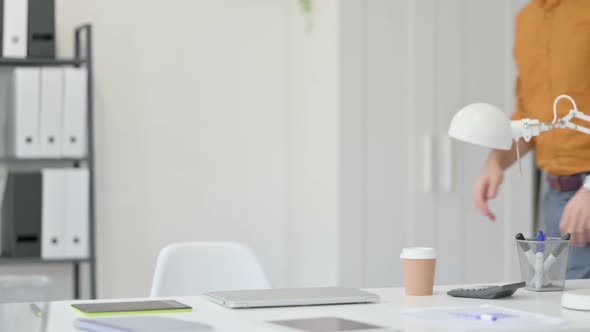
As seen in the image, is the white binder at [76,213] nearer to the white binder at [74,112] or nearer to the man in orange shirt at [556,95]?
the white binder at [74,112]

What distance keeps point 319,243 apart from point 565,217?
153 cm

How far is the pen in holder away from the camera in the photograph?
2.04m

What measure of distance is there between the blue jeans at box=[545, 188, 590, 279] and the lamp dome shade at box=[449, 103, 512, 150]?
27.3 inches

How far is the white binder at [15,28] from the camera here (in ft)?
11.4

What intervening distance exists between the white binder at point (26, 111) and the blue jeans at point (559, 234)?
1919 mm

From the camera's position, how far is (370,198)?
11.8 feet

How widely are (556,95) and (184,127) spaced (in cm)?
184

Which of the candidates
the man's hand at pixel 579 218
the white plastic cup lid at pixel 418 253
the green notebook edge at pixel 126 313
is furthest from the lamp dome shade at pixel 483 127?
the green notebook edge at pixel 126 313

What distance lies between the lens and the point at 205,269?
8.54ft

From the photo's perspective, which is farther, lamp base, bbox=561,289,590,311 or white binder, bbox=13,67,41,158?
white binder, bbox=13,67,41,158

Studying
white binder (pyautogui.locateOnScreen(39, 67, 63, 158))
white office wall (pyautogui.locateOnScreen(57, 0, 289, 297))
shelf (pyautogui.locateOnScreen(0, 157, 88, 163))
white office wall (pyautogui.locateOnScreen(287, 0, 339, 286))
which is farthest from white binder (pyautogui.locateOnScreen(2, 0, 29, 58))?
white office wall (pyautogui.locateOnScreen(287, 0, 339, 286))

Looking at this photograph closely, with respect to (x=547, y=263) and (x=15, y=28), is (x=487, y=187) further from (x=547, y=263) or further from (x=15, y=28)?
(x=15, y=28)

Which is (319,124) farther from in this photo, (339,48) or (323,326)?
(323,326)

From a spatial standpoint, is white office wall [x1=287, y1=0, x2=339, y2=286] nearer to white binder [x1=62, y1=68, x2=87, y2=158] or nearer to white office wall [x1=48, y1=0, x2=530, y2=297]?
white office wall [x1=48, y1=0, x2=530, y2=297]
